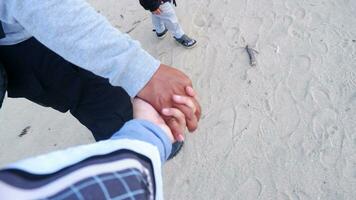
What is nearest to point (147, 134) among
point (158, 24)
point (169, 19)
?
point (169, 19)

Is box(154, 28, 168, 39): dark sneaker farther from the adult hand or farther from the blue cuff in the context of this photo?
the blue cuff

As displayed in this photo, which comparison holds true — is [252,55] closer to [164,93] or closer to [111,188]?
[164,93]

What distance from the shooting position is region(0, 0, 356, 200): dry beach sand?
6.20ft

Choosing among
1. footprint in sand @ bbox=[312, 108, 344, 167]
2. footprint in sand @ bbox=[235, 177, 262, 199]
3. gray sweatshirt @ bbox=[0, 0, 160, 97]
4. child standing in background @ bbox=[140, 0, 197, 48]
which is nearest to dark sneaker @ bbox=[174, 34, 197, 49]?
child standing in background @ bbox=[140, 0, 197, 48]

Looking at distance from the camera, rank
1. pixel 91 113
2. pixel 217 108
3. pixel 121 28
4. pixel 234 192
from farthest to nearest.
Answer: pixel 121 28 → pixel 217 108 → pixel 234 192 → pixel 91 113

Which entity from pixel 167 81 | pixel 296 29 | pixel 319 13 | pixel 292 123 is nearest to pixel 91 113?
pixel 167 81

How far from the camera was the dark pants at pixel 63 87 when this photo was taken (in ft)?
4.17

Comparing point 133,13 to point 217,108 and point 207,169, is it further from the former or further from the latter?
point 207,169

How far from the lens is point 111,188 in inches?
25.3

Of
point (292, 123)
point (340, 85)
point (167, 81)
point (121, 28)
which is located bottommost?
point (121, 28)

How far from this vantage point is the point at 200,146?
6.89ft

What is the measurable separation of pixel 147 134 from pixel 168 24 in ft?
5.68

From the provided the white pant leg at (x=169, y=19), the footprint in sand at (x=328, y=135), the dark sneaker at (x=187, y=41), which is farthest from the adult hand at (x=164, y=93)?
the dark sneaker at (x=187, y=41)

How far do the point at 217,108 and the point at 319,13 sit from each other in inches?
35.2
